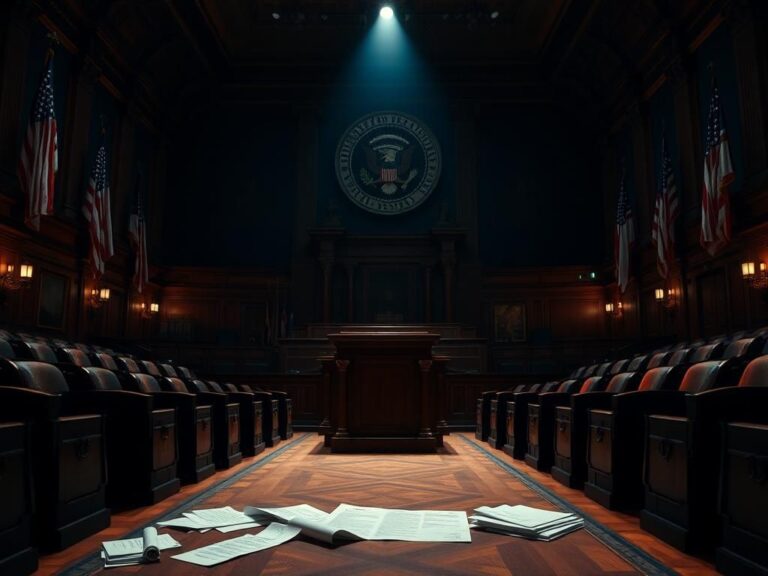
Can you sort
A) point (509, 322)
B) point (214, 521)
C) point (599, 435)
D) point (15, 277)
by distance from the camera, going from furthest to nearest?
point (509, 322) → point (15, 277) → point (599, 435) → point (214, 521)

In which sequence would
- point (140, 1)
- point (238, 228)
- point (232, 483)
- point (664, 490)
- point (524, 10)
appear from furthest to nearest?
point (238, 228), point (524, 10), point (140, 1), point (232, 483), point (664, 490)

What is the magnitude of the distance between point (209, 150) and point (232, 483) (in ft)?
42.1

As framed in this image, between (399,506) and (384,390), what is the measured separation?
3317 millimetres

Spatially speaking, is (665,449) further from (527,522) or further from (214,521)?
(214,521)

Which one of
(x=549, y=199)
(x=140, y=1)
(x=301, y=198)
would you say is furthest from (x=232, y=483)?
(x=549, y=199)

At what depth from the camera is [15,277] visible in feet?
30.7

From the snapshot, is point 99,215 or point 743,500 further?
point 99,215

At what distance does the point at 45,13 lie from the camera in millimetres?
10125

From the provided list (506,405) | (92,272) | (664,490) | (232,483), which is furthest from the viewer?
(92,272)

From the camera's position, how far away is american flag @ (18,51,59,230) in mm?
9125

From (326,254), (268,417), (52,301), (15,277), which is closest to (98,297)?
(52,301)

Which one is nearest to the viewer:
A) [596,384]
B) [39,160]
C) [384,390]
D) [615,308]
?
[596,384]

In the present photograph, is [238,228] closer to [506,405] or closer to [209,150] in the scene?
[209,150]

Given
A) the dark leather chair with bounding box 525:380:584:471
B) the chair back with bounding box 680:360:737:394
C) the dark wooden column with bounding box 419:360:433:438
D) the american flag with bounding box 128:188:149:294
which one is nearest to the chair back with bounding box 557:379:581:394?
the dark leather chair with bounding box 525:380:584:471
